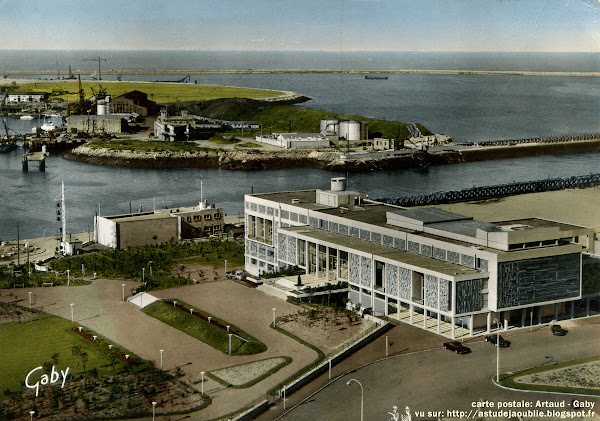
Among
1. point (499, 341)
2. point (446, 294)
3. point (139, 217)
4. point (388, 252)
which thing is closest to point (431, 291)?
point (446, 294)

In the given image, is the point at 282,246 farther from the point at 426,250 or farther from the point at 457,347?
the point at 457,347

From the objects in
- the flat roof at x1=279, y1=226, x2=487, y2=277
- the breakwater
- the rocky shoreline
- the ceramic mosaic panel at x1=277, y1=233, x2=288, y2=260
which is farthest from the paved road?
the rocky shoreline

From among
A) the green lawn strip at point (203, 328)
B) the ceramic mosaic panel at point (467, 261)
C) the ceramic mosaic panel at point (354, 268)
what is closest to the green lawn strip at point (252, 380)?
the green lawn strip at point (203, 328)

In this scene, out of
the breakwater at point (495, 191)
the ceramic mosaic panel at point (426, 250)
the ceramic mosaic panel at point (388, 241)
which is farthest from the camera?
the breakwater at point (495, 191)

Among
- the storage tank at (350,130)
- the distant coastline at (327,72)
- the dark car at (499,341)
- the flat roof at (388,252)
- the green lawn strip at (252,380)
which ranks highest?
the distant coastline at (327,72)

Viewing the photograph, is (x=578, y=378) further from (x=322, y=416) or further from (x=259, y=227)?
(x=259, y=227)

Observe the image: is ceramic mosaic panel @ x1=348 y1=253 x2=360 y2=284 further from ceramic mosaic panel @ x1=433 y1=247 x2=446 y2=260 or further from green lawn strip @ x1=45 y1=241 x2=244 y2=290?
green lawn strip @ x1=45 y1=241 x2=244 y2=290

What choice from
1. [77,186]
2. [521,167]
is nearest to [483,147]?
[521,167]

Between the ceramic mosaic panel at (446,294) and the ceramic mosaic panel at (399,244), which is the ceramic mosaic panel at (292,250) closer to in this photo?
the ceramic mosaic panel at (399,244)
